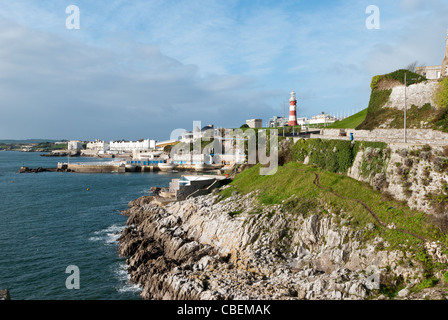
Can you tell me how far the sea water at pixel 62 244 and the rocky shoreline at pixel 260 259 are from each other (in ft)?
6.68

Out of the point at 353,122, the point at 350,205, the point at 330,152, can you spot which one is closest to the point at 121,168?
the point at 353,122

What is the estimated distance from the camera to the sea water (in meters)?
22.8

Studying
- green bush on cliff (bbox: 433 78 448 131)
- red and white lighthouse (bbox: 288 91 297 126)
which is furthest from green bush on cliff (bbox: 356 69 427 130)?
red and white lighthouse (bbox: 288 91 297 126)

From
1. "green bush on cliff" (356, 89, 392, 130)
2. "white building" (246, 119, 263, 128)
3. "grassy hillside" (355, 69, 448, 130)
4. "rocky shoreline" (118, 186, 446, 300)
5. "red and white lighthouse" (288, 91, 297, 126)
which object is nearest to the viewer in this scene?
"rocky shoreline" (118, 186, 446, 300)

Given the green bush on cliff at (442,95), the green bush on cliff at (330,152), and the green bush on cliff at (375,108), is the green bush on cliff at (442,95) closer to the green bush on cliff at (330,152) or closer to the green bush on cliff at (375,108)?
the green bush on cliff at (375,108)

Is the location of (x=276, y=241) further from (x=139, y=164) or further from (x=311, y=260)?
(x=139, y=164)

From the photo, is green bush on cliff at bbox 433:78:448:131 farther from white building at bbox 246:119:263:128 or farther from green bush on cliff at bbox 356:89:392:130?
white building at bbox 246:119:263:128

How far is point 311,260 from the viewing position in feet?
68.1

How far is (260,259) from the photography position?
2155cm

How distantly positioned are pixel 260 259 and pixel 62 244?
22354mm

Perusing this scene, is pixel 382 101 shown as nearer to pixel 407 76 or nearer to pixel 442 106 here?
pixel 407 76

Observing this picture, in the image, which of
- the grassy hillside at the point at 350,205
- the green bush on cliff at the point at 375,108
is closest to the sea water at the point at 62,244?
the grassy hillside at the point at 350,205

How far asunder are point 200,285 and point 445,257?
1422 centimetres

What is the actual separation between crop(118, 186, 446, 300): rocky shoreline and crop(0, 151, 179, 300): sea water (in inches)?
80.2
